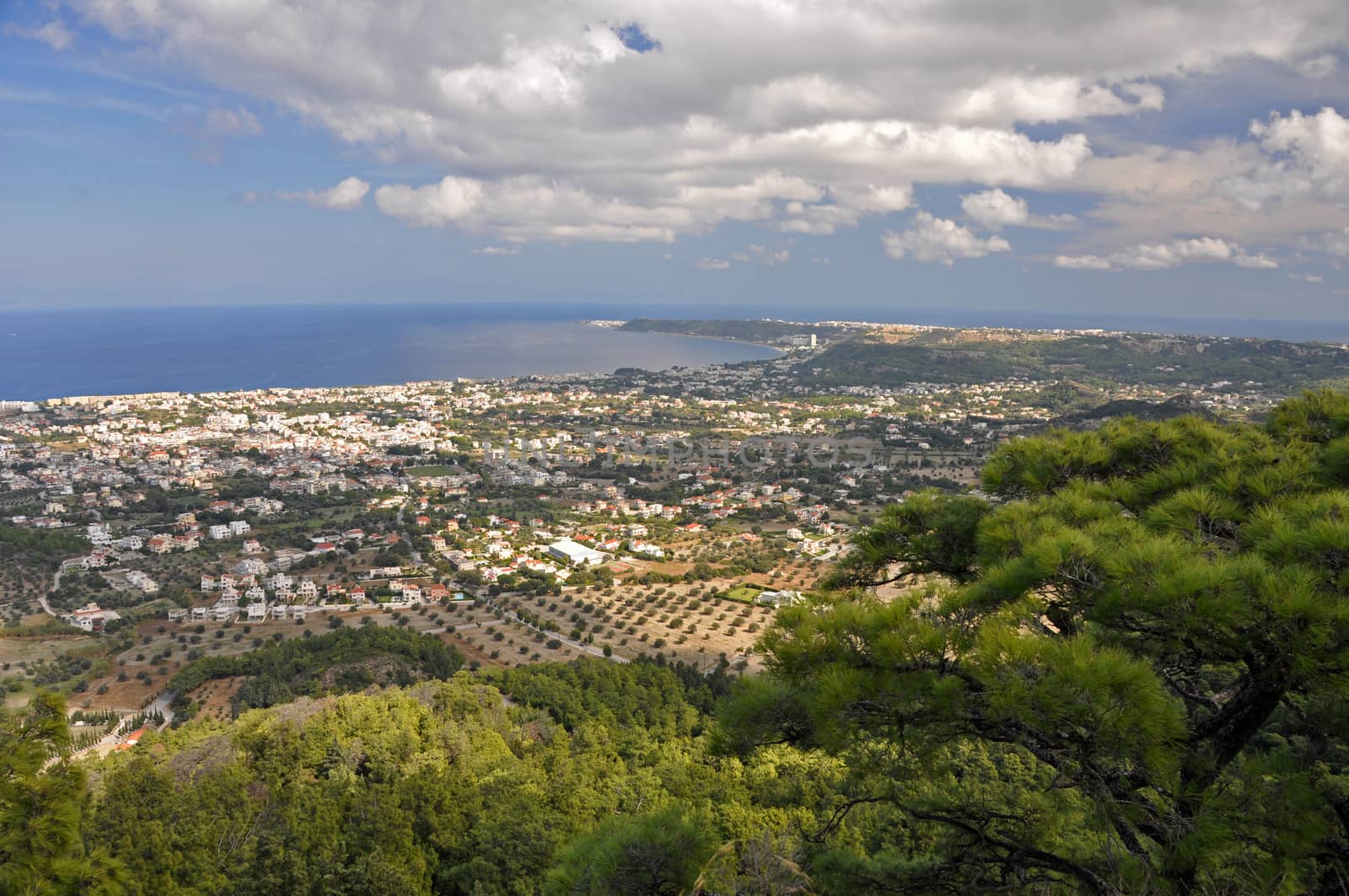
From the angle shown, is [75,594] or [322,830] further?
[75,594]

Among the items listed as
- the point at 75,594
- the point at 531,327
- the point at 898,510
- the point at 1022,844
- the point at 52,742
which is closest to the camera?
the point at 1022,844

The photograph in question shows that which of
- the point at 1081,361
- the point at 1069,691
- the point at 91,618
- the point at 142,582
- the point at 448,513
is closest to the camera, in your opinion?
the point at 1069,691

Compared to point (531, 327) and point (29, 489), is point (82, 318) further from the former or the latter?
point (29, 489)

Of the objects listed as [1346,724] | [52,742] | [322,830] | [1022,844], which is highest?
[1346,724]

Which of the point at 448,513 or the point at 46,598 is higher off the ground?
the point at 448,513

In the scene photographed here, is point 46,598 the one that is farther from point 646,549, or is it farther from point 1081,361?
point 1081,361

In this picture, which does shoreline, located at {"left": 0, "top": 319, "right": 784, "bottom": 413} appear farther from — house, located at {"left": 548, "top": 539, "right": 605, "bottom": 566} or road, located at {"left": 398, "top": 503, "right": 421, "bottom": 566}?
house, located at {"left": 548, "top": 539, "right": 605, "bottom": 566}

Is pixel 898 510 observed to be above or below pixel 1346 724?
above

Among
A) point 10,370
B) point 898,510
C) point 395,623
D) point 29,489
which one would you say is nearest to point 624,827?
point 898,510

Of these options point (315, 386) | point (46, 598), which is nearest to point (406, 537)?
point (46, 598)
